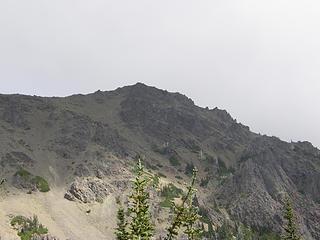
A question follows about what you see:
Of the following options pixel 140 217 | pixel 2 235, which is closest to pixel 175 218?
pixel 140 217

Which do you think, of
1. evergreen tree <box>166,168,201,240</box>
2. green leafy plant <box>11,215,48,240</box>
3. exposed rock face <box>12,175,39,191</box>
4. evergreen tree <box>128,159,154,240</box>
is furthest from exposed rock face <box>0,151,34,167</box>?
evergreen tree <box>166,168,201,240</box>

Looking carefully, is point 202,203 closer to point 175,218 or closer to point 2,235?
point 2,235

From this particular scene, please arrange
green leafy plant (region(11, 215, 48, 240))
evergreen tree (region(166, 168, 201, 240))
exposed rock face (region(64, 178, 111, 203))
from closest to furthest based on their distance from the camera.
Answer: evergreen tree (region(166, 168, 201, 240)) < green leafy plant (region(11, 215, 48, 240)) < exposed rock face (region(64, 178, 111, 203))

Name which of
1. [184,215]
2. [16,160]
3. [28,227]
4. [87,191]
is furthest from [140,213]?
[16,160]

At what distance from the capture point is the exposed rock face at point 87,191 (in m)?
152

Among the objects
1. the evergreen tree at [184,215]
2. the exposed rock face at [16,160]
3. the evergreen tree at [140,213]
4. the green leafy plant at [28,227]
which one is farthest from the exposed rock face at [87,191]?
the evergreen tree at [184,215]

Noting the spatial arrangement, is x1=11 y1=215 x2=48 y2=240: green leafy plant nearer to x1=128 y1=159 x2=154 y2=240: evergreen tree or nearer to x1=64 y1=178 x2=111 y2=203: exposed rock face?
x1=64 y1=178 x2=111 y2=203: exposed rock face

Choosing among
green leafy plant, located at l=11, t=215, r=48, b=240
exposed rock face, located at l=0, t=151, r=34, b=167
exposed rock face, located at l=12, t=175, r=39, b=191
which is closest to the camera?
green leafy plant, located at l=11, t=215, r=48, b=240

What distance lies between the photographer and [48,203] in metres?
140

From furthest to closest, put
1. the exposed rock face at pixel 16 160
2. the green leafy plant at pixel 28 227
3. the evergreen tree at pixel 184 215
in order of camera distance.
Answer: the exposed rock face at pixel 16 160 → the green leafy plant at pixel 28 227 → the evergreen tree at pixel 184 215

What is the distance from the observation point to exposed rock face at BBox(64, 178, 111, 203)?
500 ft

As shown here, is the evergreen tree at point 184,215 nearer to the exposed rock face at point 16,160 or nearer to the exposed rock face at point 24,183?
the exposed rock face at point 24,183

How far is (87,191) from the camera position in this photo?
15762 cm

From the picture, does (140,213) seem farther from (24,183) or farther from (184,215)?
(24,183)
